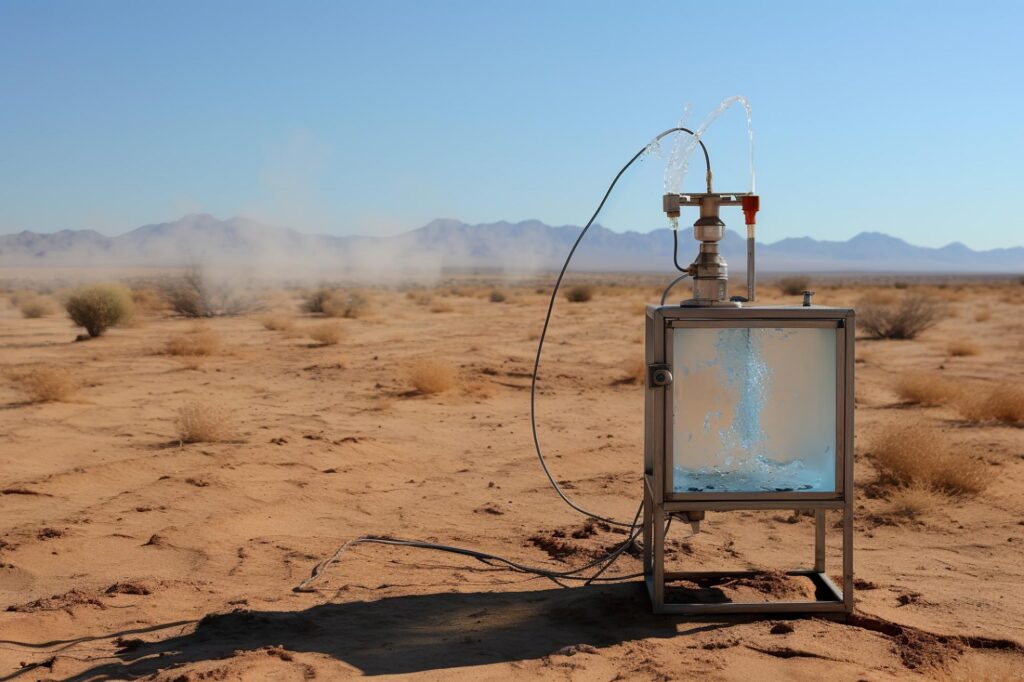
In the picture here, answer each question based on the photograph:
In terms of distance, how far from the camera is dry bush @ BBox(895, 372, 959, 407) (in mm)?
10336

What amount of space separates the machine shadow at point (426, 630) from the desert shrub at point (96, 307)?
16.2 m

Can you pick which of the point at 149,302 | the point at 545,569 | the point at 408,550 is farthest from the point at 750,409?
the point at 149,302

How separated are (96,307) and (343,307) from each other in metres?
8.94

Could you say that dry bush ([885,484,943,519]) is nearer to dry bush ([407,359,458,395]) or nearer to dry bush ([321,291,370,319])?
dry bush ([407,359,458,395])

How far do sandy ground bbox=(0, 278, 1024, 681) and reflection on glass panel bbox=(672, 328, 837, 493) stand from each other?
64 centimetres

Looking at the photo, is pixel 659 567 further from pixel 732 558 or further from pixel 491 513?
pixel 491 513

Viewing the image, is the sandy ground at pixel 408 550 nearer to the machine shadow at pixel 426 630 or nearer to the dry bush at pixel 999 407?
the machine shadow at pixel 426 630

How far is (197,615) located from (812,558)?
126 inches

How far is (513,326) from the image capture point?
2214cm

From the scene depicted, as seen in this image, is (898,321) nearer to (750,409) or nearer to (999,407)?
(999,407)

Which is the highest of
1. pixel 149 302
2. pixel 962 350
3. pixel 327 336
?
pixel 149 302

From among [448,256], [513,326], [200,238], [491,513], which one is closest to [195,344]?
[513,326]

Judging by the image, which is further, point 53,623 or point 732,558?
point 732,558

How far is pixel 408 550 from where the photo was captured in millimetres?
5223
